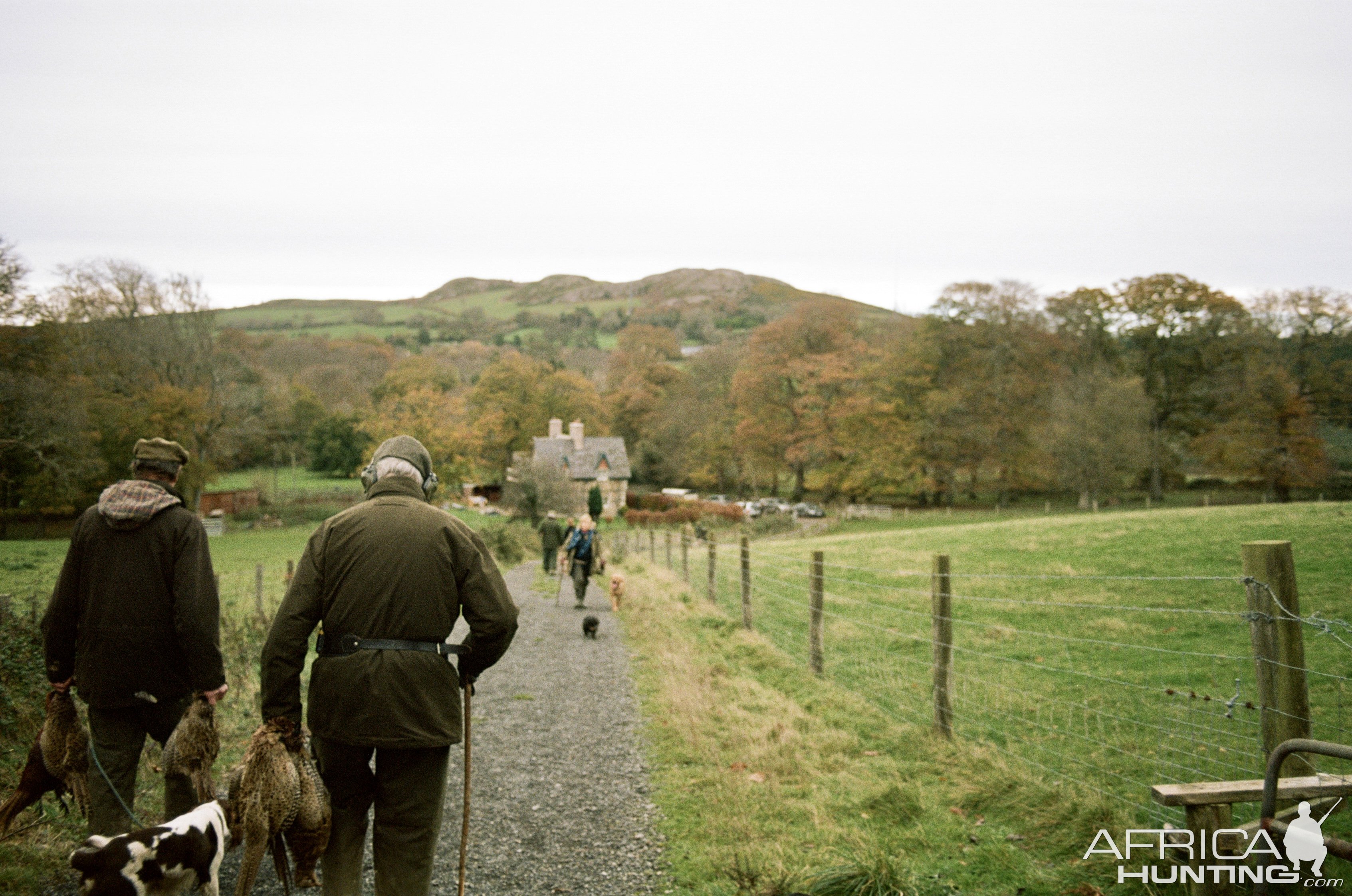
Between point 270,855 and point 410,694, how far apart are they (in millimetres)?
2050

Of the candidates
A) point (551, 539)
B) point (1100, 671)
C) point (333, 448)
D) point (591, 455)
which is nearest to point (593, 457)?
point (591, 455)

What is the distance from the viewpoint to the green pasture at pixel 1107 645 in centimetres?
523

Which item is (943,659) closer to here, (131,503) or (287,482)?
(131,503)

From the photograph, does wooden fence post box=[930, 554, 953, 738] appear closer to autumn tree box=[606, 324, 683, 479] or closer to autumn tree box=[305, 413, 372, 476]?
autumn tree box=[305, 413, 372, 476]

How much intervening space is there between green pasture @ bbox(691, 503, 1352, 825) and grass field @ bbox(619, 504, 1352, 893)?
0.11 feet

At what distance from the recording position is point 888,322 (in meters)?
62.3

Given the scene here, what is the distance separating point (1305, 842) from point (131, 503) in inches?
197

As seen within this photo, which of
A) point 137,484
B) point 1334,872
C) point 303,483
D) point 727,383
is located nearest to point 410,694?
point 137,484

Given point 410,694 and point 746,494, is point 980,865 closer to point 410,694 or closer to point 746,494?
point 410,694

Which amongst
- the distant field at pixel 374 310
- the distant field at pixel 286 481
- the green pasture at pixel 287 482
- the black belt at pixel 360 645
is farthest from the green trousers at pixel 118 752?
the distant field at pixel 374 310

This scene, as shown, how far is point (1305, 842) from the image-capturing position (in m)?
2.89

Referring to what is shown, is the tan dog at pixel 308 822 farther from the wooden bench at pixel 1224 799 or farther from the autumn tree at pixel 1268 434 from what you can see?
the autumn tree at pixel 1268 434

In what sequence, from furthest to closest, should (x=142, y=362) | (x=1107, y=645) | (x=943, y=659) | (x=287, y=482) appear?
1. (x=287, y=482)
2. (x=142, y=362)
3. (x=1107, y=645)
4. (x=943, y=659)

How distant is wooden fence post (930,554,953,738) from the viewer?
19.9 feet
